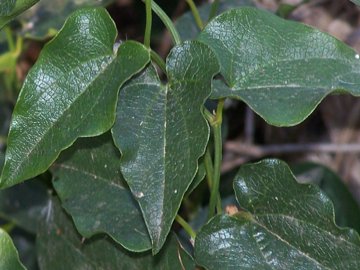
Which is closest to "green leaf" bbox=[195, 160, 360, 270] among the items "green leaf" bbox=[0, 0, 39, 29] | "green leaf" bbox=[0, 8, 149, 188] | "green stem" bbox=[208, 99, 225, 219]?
"green stem" bbox=[208, 99, 225, 219]

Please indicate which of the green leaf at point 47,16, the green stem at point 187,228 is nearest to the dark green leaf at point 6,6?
the green stem at point 187,228

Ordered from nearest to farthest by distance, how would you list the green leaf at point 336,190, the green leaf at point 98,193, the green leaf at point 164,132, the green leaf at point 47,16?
the green leaf at point 164,132
the green leaf at point 98,193
the green leaf at point 47,16
the green leaf at point 336,190

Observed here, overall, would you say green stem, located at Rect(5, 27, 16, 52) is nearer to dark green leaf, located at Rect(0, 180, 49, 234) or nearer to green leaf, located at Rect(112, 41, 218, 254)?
dark green leaf, located at Rect(0, 180, 49, 234)

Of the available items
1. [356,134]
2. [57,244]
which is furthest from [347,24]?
[57,244]

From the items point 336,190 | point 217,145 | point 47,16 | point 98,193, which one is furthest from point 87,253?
point 336,190

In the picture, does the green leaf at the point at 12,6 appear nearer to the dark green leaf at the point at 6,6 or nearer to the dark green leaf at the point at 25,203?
the dark green leaf at the point at 6,6

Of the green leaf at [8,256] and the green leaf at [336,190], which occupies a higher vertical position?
the green leaf at [8,256]

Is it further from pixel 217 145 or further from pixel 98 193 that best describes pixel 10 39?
pixel 217 145
